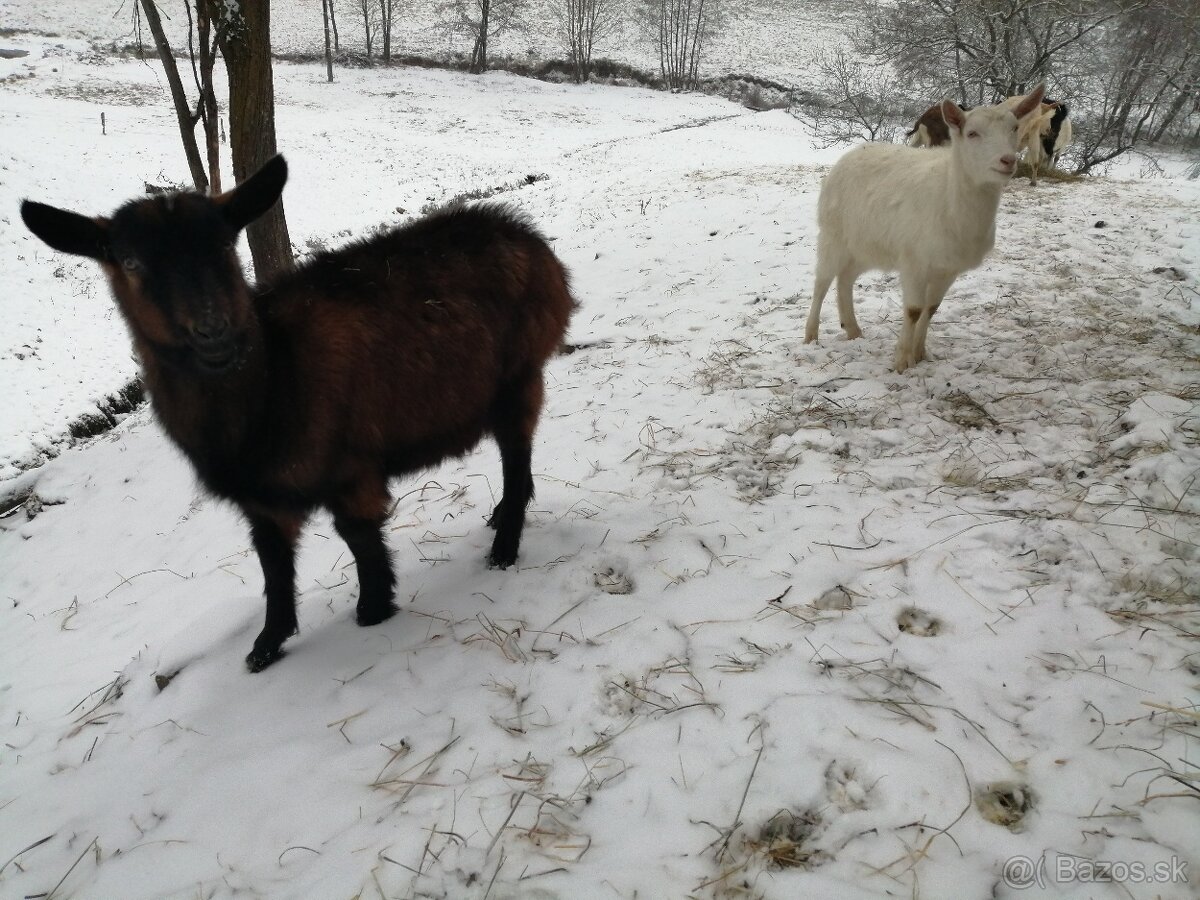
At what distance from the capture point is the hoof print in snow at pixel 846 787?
186 cm

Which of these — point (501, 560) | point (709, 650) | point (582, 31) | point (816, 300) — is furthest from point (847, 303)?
point (582, 31)

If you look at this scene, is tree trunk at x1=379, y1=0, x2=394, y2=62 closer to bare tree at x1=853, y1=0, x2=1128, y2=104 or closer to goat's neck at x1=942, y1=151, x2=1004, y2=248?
bare tree at x1=853, y1=0, x2=1128, y2=104

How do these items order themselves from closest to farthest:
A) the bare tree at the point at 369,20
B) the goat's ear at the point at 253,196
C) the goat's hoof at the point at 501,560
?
the goat's ear at the point at 253,196 < the goat's hoof at the point at 501,560 < the bare tree at the point at 369,20

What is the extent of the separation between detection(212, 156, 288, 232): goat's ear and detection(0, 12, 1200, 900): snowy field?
2.00 m

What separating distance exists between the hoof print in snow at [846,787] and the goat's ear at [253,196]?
2.99 m

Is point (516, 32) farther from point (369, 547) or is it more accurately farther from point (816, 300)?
point (369, 547)

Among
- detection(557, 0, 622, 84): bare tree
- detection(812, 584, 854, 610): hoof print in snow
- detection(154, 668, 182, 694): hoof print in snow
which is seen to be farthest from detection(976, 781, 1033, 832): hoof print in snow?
detection(557, 0, 622, 84): bare tree

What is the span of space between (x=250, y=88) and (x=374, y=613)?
5.46 metres

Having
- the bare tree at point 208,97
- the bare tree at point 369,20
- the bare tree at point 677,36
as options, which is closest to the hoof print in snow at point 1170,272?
the bare tree at point 208,97

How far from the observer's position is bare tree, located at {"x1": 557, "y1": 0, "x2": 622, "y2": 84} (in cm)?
4312

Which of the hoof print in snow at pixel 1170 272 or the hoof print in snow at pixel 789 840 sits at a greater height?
the hoof print in snow at pixel 1170 272

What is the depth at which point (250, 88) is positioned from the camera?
584 centimetres

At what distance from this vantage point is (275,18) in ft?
150

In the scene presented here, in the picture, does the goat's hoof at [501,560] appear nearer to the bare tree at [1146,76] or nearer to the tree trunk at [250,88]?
the tree trunk at [250,88]
